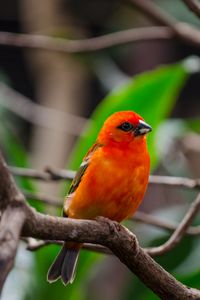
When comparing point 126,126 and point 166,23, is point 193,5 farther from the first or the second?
point 166,23

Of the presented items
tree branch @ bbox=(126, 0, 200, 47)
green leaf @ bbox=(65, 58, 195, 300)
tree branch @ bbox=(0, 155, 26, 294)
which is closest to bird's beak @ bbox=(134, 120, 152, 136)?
tree branch @ bbox=(126, 0, 200, 47)

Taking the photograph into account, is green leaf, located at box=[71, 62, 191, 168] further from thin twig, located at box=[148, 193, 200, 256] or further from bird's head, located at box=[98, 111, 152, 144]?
thin twig, located at box=[148, 193, 200, 256]

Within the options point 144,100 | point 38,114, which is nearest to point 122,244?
point 144,100

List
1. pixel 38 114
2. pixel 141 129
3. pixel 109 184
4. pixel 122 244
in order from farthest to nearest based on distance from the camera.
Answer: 1. pixel 38 114
2. pixel 141 129
3. pixel 109 184
4. pixel 122 244

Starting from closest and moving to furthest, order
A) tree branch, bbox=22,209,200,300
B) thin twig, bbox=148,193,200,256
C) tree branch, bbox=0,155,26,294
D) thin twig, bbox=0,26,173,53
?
1. tree branch, bbox=0,155,26,294
2. tree branch, bbox=22,209,200,300
3. thin twig, bbox=148,193,200,256
4. thin twig, bbox=0,26,173,53

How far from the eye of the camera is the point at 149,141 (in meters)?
4.02

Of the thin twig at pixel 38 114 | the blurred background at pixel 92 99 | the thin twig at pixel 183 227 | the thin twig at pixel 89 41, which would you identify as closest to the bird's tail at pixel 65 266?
the thin twig at pixel 183 227

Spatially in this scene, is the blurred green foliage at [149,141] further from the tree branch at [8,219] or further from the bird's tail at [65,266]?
the tree branch at [8,219]

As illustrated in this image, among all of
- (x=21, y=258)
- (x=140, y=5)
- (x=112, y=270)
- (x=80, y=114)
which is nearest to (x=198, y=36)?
(x=140, y=5)

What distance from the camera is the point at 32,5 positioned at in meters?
7.39

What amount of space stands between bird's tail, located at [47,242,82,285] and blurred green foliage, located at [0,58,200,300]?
685 millimetres

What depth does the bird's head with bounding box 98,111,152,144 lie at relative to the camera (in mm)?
3252

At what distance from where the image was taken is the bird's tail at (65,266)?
10.3 feet

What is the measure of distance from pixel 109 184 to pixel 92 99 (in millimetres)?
5408
